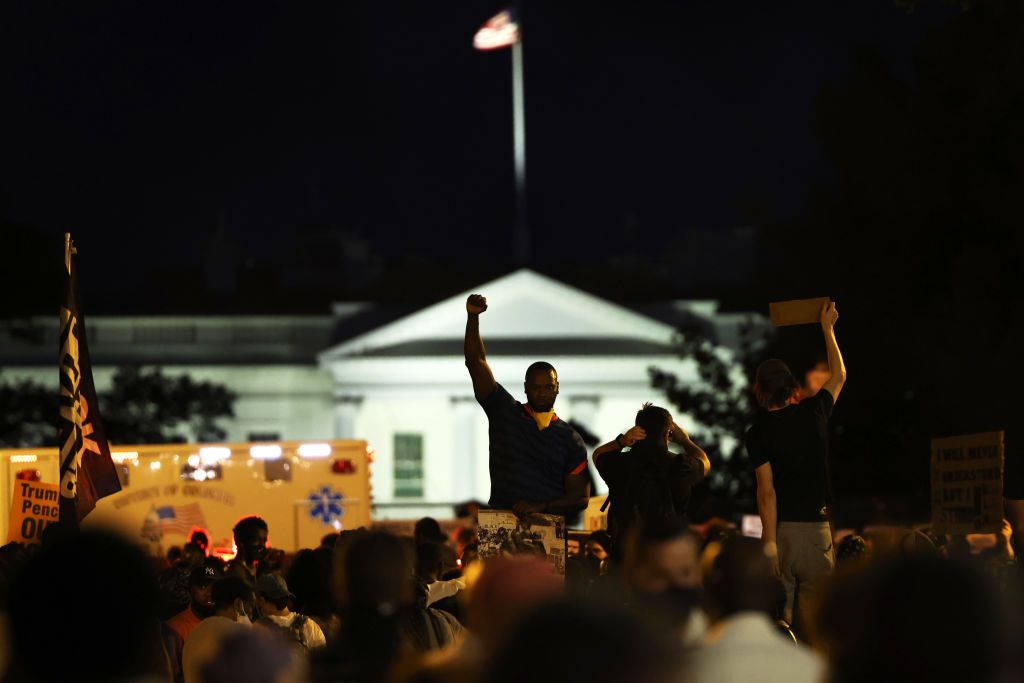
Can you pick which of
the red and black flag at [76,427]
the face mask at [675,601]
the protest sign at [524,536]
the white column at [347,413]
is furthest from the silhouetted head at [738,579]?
the white column at [347,413]

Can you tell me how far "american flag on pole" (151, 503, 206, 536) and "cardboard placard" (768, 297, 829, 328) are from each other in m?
11.7

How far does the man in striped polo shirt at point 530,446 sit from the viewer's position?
827 centimetres

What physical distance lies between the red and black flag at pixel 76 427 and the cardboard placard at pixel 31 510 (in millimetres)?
2289

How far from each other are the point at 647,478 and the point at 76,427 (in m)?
3.82

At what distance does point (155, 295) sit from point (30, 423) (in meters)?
17.2

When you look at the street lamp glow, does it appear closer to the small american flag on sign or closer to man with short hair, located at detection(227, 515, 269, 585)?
the small american flag on sign

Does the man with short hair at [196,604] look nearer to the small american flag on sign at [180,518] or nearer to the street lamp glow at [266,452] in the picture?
the small american flag on sign at [180,518]

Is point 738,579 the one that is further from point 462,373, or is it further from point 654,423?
point 462,373

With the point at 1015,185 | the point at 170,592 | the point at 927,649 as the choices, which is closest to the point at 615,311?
the point at 1015,185

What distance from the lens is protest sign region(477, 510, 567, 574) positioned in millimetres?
7977

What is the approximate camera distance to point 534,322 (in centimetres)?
5756

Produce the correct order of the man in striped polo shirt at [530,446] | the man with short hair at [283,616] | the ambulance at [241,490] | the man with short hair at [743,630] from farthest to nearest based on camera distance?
the ambulance at [241,490] < the man in striped polo shirt at [530,446] < the man with short hair at [283,616] < the man with short hair at [743,630]

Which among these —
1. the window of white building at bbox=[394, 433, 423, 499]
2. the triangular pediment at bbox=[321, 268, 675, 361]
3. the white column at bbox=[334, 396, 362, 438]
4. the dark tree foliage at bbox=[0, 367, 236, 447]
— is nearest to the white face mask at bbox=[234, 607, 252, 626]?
the dark tree foliage at bbox=[0, 367, 236, 447]

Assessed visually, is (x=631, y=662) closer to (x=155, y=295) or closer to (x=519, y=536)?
(x=519, y=536)
